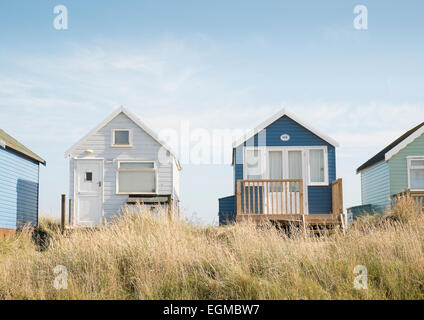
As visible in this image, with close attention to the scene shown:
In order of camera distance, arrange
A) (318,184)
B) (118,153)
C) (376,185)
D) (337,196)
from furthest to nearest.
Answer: (376,185)
(118,153)
(318,184)
(337,196)

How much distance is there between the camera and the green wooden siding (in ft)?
64.6

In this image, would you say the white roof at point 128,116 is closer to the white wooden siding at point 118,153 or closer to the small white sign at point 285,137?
the white wooden siding at point 118,153

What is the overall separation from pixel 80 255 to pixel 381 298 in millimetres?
5926

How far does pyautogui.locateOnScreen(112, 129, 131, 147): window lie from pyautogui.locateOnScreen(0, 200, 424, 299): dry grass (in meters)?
9.10

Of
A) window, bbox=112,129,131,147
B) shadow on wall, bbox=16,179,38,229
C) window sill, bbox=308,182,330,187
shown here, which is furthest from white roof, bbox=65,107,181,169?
window sill, bbox=308,182,330,187

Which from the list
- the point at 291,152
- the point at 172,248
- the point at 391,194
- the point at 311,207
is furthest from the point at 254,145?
the point at 172,248

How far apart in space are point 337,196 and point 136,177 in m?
8.04

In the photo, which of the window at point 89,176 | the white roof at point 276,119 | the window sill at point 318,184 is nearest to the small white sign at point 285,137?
the white roof at point 276,119

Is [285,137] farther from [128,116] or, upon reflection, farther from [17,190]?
[17,190]

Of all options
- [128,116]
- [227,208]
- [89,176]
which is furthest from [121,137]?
[227,208]

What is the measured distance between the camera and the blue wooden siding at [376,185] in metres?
20.3

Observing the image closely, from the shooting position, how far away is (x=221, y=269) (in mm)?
9336
